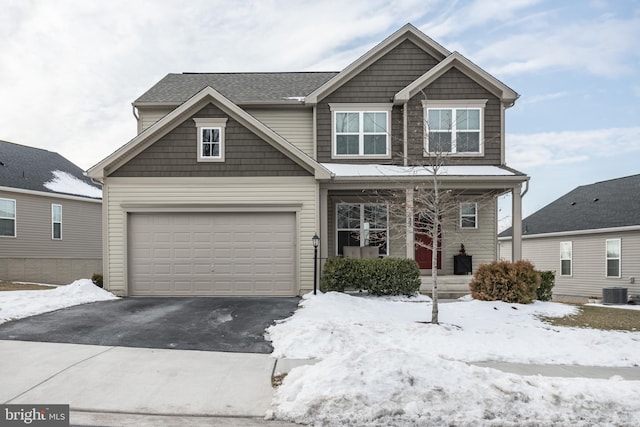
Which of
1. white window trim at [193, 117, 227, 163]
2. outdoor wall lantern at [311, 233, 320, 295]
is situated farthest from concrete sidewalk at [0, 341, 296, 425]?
white window trim at [193, 117, 227, 163]

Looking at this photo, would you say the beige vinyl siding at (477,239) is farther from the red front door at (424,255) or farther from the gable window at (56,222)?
the gable window at (56,222)

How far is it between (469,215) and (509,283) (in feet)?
17.5

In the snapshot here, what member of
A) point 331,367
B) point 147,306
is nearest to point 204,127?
point 147,306

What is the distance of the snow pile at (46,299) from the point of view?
1049 cm

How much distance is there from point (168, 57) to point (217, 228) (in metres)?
10.9

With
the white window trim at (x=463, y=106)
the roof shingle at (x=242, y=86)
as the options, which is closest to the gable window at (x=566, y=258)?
the white window trim at (x=463, y=106)

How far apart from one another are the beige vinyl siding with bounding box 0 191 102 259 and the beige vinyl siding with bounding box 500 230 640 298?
23222 mm

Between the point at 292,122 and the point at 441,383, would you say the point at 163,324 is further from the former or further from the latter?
the point at 292,122

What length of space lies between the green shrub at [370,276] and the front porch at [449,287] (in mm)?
1426

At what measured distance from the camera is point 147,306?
11.8 meters

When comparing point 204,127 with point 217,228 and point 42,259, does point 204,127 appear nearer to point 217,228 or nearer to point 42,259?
point 217,228

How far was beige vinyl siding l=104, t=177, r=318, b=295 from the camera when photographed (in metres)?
13.7

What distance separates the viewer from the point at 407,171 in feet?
48.4

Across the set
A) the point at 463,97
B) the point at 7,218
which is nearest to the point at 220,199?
the point at 463,97
